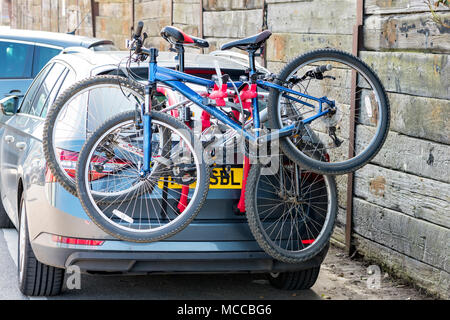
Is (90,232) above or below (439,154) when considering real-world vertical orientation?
below

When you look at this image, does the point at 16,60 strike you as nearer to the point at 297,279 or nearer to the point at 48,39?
the point at 48,39

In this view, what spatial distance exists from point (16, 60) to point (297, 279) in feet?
19.9

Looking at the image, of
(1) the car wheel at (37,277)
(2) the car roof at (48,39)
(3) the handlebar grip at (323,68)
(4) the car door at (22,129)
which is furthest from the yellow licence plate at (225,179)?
(2) the car roof at (48,39)

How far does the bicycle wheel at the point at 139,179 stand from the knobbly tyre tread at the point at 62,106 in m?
0.17

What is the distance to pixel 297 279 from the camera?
5582 millimetres

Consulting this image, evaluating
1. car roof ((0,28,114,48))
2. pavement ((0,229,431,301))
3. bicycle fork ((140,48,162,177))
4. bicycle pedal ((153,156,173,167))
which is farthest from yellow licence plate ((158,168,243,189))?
car roof ((0,28,114,48))

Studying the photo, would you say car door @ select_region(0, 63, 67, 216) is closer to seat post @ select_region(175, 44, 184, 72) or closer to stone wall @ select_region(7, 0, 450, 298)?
seat post @ select_region(175, 44, 184, 72)

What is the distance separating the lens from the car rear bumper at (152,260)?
4648 mm

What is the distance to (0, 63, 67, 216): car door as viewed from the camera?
5.71m

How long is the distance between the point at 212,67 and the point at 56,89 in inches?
46.9

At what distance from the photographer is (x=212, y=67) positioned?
17.2ft

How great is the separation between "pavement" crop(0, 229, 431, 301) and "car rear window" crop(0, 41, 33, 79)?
438cm
